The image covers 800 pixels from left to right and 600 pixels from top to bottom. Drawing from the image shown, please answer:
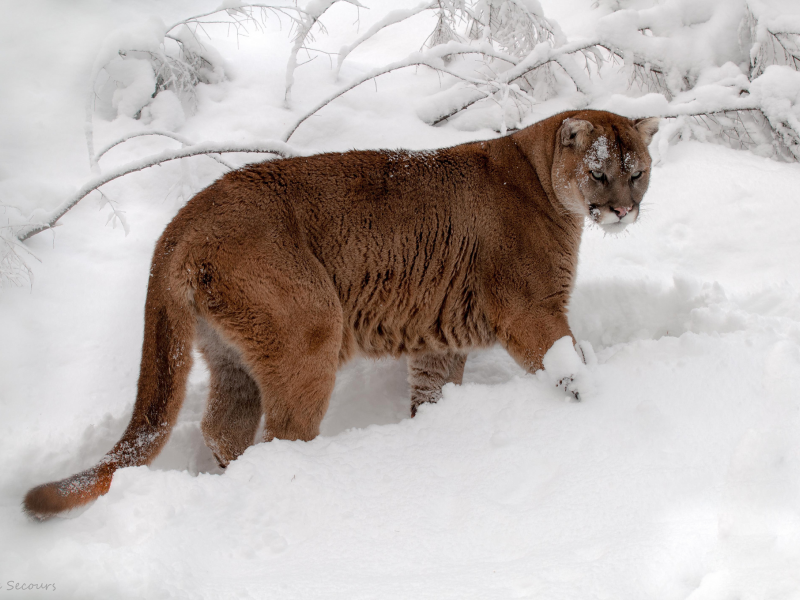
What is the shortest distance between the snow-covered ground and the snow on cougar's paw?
0.18ft

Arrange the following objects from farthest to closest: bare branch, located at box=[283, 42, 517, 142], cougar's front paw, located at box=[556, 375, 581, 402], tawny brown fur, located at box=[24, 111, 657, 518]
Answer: bare branch, located at box=[283, 42, 517, 142] < cougar's front paw, located at box=[556, 375, 581, 402] < tawny brown fur, located at box=[24, 111, 657, 518]

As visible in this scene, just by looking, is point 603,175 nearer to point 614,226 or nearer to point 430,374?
point 614,226

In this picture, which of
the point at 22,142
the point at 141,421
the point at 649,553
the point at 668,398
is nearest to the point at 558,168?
the point at 668,398

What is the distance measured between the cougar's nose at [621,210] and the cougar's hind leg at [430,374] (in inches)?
54.1

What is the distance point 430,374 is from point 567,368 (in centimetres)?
119

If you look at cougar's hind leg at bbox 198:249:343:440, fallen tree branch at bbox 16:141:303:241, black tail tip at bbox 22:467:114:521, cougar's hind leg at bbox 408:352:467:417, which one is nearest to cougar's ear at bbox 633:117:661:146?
cougar's hind leg at bbox 408:352:467:417

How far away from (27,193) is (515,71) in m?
4.13

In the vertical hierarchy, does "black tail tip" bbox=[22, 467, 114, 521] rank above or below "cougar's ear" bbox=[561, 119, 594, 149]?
below

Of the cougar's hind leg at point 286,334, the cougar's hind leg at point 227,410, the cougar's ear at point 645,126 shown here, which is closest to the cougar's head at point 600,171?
the cougar's ear at point 645,126

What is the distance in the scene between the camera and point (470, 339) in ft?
12.4

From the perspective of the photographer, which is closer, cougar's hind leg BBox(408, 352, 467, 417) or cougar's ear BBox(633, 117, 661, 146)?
cougar's ear BBox(633, 117, 661, 146)

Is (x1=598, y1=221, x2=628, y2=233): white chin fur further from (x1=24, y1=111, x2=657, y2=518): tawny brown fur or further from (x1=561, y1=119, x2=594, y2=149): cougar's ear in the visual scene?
(x1=561, y1=119, x2=594, y2=149): cougar's ear

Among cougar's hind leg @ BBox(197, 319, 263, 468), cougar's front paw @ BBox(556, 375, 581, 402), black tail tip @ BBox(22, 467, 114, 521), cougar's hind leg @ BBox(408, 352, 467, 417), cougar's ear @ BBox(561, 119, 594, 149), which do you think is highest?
cougar's ear @ BBox(561, 119, 594, 149)

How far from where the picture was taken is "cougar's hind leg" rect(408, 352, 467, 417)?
13.6 feet
